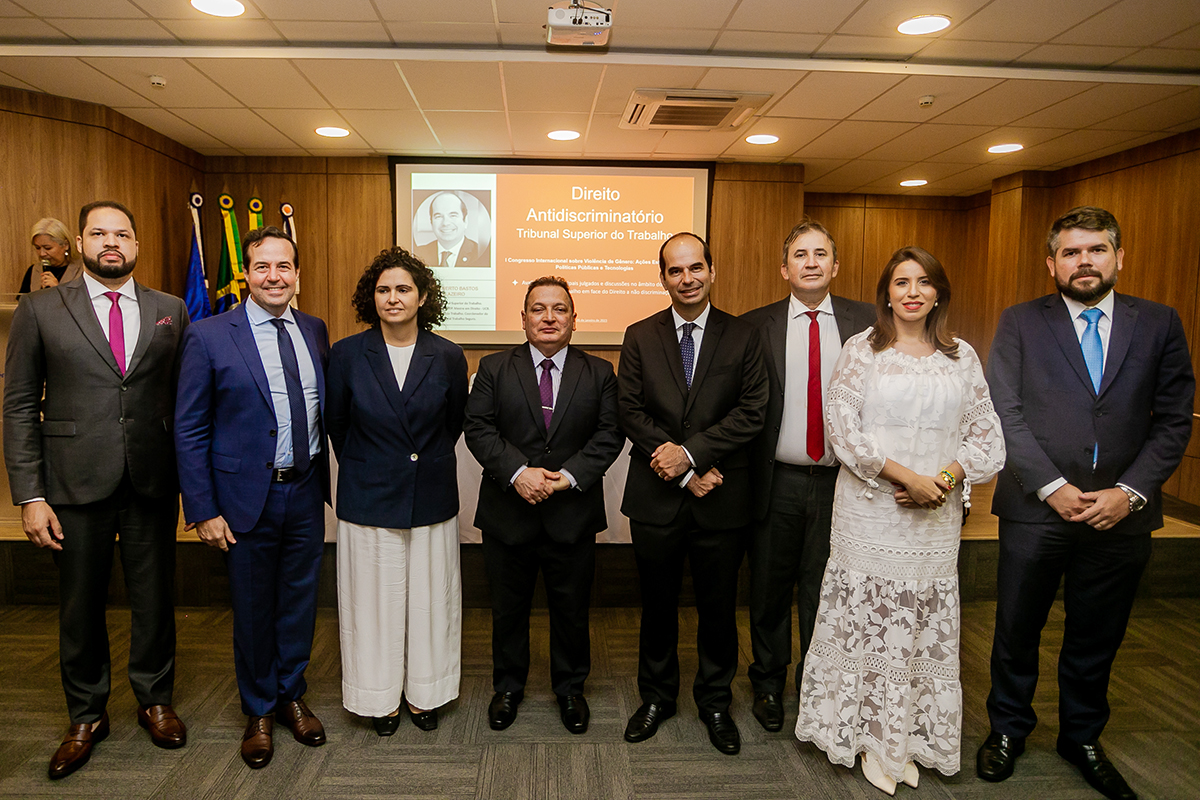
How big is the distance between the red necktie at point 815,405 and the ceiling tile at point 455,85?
2962 millimetres

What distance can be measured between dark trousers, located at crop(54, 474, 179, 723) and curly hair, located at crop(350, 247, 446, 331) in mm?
984

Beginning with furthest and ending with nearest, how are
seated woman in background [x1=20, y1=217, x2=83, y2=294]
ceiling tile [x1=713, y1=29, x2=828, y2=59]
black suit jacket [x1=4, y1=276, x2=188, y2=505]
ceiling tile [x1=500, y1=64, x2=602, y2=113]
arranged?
1. ceiling tile [x1=500, y1=64, x2=602, y2=113]
2. seated woman in background [x1=20, y1=217, x2=83, y2=294]
3. ceiling tile [x1=713, y1=29, x2=828, y2=59]
4. black suit jacket [x1=4, y1=276, x2=188, y2=505]

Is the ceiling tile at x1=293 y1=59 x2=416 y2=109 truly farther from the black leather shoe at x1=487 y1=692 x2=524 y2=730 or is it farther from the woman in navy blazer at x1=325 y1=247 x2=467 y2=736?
the black leather shoe at x1=487 y1=692 x2=524 y2=730

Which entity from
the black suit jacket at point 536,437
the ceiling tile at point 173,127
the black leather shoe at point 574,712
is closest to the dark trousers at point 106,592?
the black suit jacket at point 536,437

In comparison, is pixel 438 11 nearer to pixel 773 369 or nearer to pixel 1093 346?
pixel 773 369

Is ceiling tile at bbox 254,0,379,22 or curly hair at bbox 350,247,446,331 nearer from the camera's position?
curly hair at bbox 350,247,446,331

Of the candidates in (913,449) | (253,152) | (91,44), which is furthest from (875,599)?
(253,152)

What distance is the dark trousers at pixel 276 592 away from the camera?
97.1 inches

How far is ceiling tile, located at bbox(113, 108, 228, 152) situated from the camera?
5.41 meters

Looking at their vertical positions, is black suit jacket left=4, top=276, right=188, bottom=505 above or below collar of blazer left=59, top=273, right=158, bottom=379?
below

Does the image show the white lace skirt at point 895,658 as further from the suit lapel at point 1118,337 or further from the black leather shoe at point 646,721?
the suit lapel at point 1118,337

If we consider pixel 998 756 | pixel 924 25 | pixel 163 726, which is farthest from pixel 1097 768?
pixel 924 25

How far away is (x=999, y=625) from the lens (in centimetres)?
247

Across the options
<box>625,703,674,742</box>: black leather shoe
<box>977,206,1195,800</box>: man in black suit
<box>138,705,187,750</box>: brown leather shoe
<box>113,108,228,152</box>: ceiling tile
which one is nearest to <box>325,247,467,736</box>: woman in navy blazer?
<box>138,705,187,750</box>: brown leather shoe
